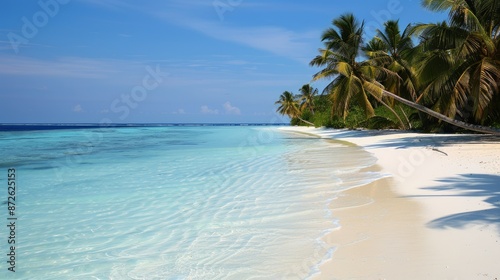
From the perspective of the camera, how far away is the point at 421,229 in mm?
4625

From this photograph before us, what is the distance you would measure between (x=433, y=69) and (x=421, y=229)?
13009mm

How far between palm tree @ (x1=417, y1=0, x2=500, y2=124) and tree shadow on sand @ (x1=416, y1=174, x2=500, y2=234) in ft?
23.4

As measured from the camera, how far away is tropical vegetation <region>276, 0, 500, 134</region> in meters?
14.3

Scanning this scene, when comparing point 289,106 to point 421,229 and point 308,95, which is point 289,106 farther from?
point 421,229

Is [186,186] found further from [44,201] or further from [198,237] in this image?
[198,237]

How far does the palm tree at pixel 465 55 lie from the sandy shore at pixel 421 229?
6.67 meters

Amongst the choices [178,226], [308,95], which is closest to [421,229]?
[178,226]

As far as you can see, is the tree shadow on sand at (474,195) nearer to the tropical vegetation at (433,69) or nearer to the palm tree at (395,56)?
the tropical vegetation at (433,69)

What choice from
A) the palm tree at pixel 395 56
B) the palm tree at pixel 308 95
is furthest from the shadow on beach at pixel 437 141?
the palm tree at pixel 308 95

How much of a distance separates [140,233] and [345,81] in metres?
17.9

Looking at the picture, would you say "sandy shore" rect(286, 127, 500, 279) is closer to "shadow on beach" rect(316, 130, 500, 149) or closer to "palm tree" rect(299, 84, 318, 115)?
"shadow on beach" rect(316, 130, 500, 149)

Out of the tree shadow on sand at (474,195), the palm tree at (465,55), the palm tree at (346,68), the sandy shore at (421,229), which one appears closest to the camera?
the sandy shore at (421,229)

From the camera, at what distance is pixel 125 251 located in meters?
4.52

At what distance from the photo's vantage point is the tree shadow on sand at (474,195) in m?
4.67
